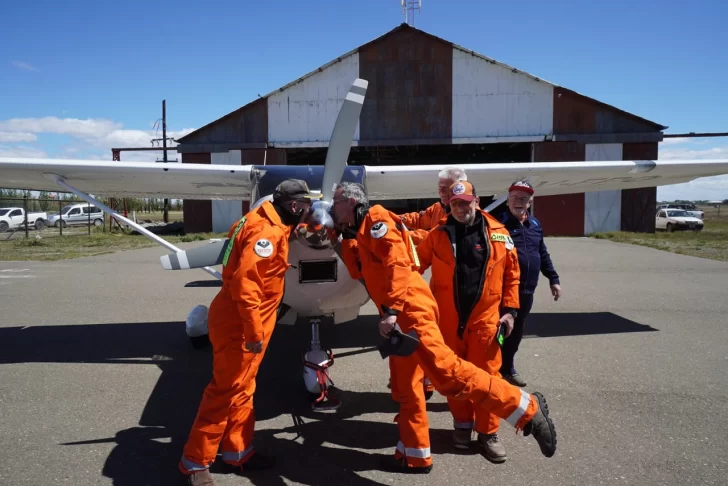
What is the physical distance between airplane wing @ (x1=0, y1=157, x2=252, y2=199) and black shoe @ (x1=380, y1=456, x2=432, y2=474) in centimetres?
335

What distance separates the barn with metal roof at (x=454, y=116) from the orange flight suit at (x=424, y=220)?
16.2 meters

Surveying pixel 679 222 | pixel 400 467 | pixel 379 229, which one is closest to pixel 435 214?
pixel 379 229

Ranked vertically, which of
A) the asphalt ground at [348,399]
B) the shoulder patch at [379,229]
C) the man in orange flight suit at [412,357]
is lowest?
the asphalt ground at [348,399]

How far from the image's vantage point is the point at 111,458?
3.01 meters

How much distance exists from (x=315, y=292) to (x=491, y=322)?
4.85 ft

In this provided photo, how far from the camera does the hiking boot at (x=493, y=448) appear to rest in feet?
9.75

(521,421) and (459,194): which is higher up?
→ (459,194)

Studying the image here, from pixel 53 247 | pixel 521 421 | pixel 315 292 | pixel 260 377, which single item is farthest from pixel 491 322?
pixel 53 247

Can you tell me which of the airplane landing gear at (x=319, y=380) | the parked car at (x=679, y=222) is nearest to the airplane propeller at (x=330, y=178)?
Result: the airplane landing gear at (x=319, y=380)

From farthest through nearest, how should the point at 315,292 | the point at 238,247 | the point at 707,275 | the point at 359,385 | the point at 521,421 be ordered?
1. the point at 707,275
2. the point at 359,385
3. the point at 315,292
4. the point at 238,247
5. the point at 521,421

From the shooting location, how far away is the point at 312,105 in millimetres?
20594

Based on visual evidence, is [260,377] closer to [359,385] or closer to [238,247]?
[359,385]

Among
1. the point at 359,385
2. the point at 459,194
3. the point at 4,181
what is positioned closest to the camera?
the point at 459,194

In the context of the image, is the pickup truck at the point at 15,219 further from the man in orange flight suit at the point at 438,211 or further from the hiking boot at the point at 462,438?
the hiking boot at the point at 462,438
